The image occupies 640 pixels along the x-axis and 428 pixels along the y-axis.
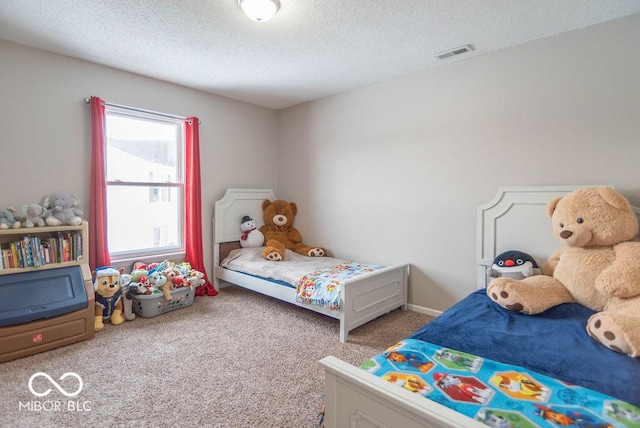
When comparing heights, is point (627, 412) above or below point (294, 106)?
below

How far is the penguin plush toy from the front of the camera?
2232 millimetres

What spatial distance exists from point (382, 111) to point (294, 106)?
139 centimetres

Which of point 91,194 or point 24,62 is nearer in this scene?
point 24,62

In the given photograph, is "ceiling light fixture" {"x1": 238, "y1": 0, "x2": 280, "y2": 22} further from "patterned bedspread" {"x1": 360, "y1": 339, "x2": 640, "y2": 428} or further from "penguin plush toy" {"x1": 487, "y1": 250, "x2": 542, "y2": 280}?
"penguin plush toy" {"x1": 487, "y1": 250, "x2": 542, "y2": 280}

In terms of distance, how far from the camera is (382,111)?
3.35m

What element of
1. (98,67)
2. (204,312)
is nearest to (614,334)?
(204,312)

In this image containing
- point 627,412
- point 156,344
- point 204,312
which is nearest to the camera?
point 627,412

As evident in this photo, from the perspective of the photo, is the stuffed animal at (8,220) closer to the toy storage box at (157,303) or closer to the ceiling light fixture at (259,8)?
the toy storage box at (157,303)

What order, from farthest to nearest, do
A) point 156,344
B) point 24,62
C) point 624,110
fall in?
point 24,62
point 156,344
point 624,110

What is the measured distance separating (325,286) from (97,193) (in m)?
2.22

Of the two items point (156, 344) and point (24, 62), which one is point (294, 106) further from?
point (156, 344)

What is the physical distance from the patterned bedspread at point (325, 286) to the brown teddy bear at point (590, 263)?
→ 43.2 inches

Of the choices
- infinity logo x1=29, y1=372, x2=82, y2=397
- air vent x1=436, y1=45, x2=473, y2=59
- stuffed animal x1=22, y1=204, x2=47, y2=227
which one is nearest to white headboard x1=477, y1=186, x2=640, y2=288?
air vent x1=436, y1=45, x2=473, y2=59

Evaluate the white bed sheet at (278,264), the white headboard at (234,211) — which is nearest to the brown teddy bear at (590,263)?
the white bed sheet at (278,264)
